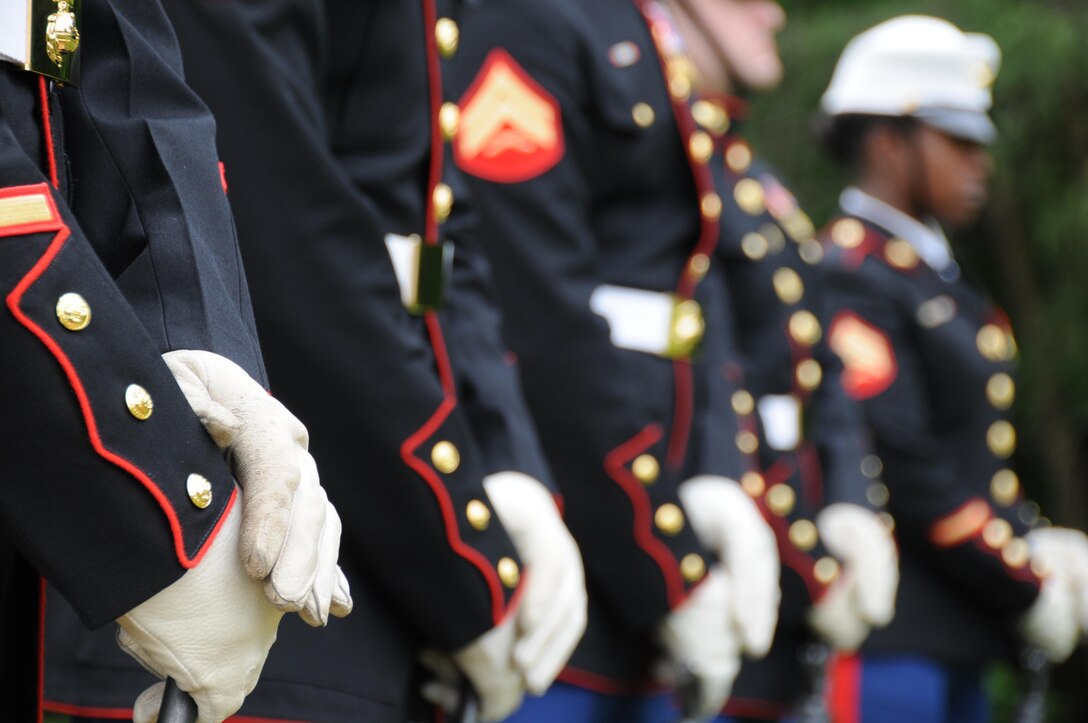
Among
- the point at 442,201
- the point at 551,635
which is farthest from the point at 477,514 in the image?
the point at 442,201

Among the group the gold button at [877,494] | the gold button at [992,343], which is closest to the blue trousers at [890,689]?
the gold button at [877,494]

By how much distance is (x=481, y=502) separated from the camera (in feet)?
5.55

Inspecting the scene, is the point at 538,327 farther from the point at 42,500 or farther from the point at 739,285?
the point at 42,500

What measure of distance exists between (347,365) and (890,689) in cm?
229

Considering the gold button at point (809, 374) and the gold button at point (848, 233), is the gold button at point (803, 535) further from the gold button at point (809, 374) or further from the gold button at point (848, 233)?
the gold button at point (848, 233)

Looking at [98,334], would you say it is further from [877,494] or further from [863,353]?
[863,353]

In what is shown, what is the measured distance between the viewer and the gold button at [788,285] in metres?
3.05

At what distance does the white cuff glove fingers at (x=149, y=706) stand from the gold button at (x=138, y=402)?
20 centimetres

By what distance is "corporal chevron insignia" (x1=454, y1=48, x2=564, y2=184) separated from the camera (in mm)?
2371

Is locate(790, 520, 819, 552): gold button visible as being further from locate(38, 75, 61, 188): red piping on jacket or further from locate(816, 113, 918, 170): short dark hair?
locate(38, 75, 61, 188): red piping on jacket

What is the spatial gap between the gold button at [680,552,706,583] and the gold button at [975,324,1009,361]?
1686 mm

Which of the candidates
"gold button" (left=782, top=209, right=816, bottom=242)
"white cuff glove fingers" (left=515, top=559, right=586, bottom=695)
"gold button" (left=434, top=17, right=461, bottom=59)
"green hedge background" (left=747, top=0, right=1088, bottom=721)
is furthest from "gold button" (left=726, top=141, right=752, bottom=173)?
"green hedge background" (left=747, top=0, right=1088, bottom=721)

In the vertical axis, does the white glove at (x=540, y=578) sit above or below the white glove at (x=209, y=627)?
below

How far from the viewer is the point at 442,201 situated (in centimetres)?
182
